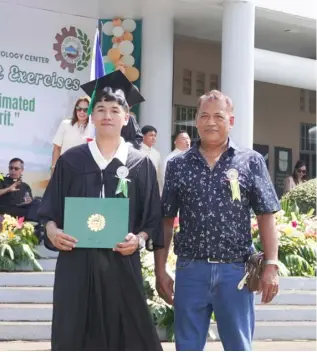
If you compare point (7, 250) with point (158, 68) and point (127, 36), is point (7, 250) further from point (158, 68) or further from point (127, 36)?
point (127, 36)

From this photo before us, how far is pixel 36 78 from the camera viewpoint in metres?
13.8

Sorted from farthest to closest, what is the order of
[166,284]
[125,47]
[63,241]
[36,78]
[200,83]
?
[200,83] < [125,47] < [36,78] < [166,284] < [63,241]

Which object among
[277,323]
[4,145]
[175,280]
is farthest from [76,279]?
[4,145]

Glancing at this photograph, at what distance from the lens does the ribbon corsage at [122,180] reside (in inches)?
164

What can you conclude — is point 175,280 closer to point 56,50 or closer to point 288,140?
point 56,50

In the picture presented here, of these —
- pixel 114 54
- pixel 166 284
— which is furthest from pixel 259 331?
pixel 114 54

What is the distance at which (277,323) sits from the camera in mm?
8195

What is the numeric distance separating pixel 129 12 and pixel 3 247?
22.3 feet

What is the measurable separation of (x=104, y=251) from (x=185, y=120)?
14.3 meters

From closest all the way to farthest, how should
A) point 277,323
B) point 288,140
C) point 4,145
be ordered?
point 277,323
point 4,145
point 288,140

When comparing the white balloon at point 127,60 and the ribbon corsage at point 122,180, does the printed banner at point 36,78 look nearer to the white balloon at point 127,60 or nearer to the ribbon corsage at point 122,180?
the white balloon at point 127,60

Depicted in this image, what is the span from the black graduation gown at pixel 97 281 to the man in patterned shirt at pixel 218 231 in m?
0.19

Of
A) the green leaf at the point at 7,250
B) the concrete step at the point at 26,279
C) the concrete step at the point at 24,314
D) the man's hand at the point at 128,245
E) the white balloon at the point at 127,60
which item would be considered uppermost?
the white balloon at the point at 127,60

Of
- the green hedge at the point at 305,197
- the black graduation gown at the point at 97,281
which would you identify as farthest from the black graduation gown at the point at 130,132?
the green hedge at the point at 305,197
